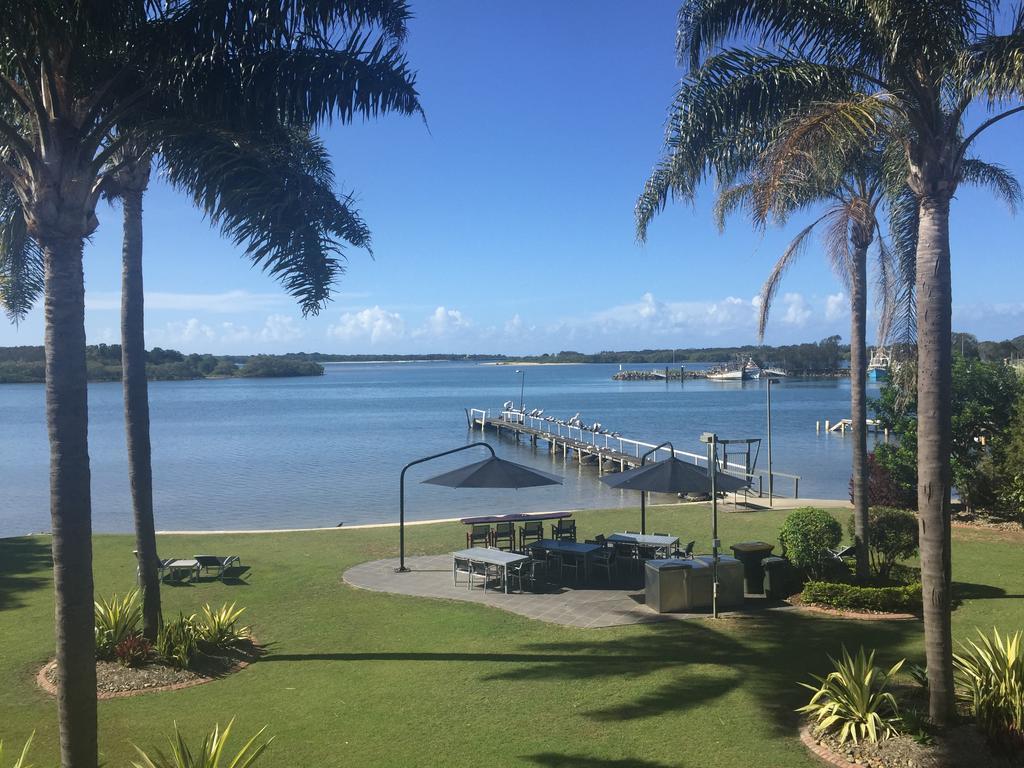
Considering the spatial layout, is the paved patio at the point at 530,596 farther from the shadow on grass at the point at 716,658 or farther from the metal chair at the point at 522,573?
the shadow on grass at the point at 716,658

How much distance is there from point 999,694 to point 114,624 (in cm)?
869

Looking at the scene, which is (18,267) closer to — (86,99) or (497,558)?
(86,99)

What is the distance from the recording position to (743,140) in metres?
10.1

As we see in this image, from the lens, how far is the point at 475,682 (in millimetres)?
8062

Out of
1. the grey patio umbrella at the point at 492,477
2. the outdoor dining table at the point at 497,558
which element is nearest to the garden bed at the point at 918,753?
the outdoor dining table at the point at 497,558

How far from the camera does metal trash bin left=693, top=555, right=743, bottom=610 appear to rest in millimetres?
10883

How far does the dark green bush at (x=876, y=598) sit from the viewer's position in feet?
33.5

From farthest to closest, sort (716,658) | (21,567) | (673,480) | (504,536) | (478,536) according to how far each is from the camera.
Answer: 1. (504,536)
2. (478,536)
3. (21,567)
4. (673,480)
5. (716,658)

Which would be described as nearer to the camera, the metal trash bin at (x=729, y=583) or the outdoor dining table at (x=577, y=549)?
the metal trash bin at (x=729, y=583)

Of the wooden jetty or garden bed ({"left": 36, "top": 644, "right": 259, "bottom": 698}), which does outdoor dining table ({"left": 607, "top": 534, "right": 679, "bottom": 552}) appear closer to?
garden bed ({"left": 36, "top": 644, "right": 259, "bottom": 698})

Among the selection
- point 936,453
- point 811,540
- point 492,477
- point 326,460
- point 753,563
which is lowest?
point 326,460

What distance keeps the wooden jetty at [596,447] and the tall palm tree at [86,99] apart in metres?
19.2

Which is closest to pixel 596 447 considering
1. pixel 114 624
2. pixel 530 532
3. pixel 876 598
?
pixel 530 532

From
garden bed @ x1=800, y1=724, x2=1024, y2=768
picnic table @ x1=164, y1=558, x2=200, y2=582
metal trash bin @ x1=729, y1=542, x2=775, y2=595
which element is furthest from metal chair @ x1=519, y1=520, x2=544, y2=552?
garden bed @ x1=800, y1=724, x2=1024, y2=768
